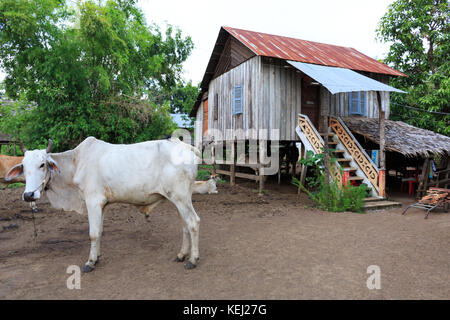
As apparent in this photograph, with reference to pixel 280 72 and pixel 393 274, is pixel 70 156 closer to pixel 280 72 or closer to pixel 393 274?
pixel 393 274

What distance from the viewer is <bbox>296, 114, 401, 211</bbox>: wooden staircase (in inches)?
344

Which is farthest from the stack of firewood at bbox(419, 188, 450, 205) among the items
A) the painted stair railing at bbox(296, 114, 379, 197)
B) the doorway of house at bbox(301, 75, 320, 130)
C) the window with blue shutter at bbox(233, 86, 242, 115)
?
the window with blue shutter at bbox(233, 86, 242, 115)

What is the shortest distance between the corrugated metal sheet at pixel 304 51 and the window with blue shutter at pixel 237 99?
172cm

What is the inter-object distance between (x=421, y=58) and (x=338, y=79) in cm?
959

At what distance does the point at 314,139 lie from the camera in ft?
31.2

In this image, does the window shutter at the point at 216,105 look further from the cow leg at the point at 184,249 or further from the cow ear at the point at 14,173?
the cow ear at the point at 14,173

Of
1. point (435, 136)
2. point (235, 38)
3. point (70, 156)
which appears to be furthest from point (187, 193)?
point (435, 136)

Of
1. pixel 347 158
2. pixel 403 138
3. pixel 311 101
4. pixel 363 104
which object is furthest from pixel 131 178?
pixel 363 104

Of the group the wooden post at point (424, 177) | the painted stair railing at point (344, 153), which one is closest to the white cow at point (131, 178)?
the painted stair railing at point (344, 153)

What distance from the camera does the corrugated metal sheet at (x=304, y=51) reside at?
1016 centimetres

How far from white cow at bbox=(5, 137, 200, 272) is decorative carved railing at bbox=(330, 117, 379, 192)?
6.74 m

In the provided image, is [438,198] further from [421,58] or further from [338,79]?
[421,58]

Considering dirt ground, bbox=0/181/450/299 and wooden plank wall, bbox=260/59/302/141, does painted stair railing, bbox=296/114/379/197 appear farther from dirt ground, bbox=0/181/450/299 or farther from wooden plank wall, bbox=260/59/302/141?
dirt ground, bbox=0/181/450/299

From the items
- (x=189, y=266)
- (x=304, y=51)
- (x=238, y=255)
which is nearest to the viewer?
(x=189, y=266)
